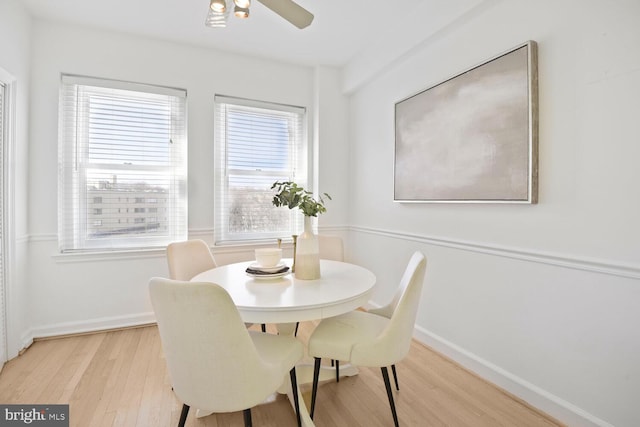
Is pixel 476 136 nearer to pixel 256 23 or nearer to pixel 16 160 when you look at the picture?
pixel 256 23

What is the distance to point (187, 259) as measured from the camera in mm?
2182

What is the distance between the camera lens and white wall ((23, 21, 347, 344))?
100 inches

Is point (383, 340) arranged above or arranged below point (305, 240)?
below

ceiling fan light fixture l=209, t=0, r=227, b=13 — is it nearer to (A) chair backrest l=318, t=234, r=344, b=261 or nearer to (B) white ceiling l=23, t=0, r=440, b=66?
(B) white ceiling l=23, t=0, r=440, b=66

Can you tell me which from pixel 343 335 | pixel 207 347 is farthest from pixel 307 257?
pixel 207 347

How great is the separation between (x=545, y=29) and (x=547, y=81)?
0.91ft

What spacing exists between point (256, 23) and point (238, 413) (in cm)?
288

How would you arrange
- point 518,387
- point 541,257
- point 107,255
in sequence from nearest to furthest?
point 541,257
point 518,387
point 107,255

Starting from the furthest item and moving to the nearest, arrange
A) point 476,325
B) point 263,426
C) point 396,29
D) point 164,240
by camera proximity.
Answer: point 164,240
point 396,29
point 476,325
point 263,426

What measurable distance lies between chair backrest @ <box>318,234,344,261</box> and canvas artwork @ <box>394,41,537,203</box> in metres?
0.70

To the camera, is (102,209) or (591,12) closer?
(591,12)

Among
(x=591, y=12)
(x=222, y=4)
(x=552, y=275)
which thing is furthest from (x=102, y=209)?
(x=591, y=12)

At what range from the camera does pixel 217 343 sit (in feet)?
3.55

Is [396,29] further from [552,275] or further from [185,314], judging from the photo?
[185,314]
